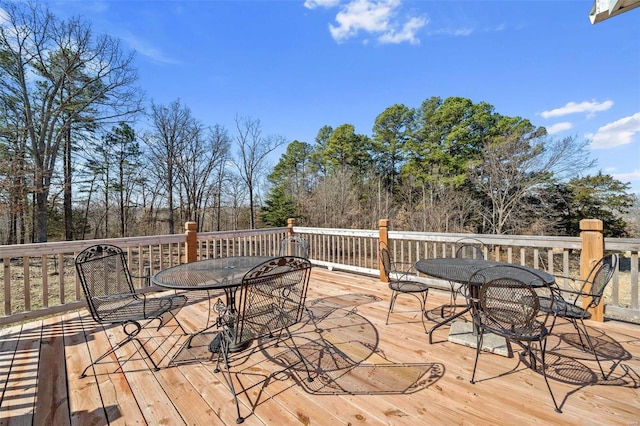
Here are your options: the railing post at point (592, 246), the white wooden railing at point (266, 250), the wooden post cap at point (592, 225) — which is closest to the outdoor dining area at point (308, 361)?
the railing post at point (592, 246)

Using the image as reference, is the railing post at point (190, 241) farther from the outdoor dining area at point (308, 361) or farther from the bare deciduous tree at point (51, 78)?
the bare deciduous tree at point (51, 78)

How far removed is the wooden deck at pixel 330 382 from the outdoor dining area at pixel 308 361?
0.4 inches

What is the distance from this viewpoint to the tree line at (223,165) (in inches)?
382

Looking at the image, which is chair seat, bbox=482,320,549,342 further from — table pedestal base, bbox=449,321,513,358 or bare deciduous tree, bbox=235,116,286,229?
bare deciduous tree, bbox=235,116,286,229

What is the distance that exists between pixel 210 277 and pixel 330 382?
123 centimetres

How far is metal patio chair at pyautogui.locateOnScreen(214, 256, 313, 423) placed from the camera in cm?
176

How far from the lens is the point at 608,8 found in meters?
2.26

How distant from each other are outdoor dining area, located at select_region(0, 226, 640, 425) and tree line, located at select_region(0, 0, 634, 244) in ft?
32.7

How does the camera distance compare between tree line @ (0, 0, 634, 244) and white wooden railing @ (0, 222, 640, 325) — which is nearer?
white wooden railing @ (0, 222, 640, 325)

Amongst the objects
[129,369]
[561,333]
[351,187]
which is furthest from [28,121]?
[561,333]

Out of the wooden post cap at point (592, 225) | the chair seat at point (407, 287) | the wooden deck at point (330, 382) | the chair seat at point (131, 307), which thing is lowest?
the wooden deck at point (330, 382)

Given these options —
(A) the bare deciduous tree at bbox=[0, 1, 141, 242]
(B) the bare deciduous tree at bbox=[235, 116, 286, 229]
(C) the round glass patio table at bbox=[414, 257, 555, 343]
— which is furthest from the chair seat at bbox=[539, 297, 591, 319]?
(B) the bare deciduous tree at bbox=[235, 116, 286, 229]

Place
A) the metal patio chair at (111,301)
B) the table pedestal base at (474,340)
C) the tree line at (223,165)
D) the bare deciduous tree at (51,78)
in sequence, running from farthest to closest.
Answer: the tree line at (223,165)
the bare deciduous tree at (51,78)
the table pedestal base at (474,340)
the metal patio chair at (111,301)

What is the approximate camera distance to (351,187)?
16562 mm
